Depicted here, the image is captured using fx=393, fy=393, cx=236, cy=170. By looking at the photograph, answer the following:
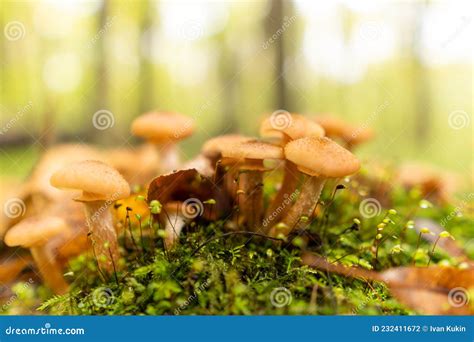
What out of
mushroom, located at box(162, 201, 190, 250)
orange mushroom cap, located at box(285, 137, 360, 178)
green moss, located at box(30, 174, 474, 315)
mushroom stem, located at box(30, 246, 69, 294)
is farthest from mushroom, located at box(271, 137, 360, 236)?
mushroom stem, located at box(30, 246, 69, 294)

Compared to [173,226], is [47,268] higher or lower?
lower

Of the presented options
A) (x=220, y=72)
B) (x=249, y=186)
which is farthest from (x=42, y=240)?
(x=220, y=72)

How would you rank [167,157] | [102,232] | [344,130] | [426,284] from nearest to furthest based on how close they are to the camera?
[426,284] → [102,232] → [344,130] → [167,157]

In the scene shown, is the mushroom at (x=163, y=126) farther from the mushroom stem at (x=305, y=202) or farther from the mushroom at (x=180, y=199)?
the mushroom stem at (x=305, y=202)

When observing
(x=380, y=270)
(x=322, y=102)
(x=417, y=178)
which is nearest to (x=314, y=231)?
(x=380, y=270)

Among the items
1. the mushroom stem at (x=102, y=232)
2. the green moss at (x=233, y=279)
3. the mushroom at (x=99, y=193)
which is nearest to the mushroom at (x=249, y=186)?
the green moss at (x=233, y=279)

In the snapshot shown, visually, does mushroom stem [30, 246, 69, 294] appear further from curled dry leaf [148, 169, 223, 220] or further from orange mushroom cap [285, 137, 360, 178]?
orange mushroom cap [285, 137, 360, 178]

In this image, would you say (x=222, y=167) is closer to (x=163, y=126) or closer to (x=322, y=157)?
(x=163, y=126)
